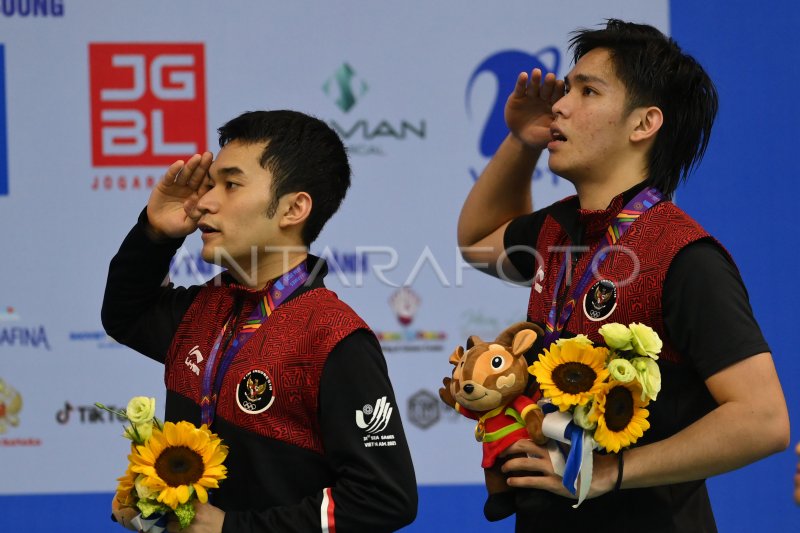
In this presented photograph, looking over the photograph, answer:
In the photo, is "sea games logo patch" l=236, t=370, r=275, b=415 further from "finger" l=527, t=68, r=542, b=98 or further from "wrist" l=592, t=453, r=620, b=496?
"finger" l=527, t=68, r=542, b=98

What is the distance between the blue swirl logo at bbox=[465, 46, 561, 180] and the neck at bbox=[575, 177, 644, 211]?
5.29 feet

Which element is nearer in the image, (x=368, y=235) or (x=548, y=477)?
(x=548, y=477)

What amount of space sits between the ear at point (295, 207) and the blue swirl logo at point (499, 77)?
157cm

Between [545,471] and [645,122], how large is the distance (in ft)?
2.26

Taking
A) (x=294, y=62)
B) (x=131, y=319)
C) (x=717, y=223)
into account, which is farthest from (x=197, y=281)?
(x=717, y=223)

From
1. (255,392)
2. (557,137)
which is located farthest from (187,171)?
(557,137)

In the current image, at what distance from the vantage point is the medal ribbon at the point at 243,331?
189 cm

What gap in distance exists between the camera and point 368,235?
357 cm

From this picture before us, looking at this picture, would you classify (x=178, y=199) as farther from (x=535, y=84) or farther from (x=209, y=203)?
(x=535, y=84)

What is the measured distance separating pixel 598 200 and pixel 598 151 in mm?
90

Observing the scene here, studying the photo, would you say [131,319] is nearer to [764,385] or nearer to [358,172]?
[764,385]

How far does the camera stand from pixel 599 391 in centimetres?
165

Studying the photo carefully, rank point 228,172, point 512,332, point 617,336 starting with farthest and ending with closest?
point 228,172
point 512,332
point 617,336

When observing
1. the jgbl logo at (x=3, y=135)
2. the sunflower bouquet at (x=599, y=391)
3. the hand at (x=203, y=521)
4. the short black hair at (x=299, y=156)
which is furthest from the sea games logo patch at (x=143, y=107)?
the sunflower bouquet at (x=599, y=391)
